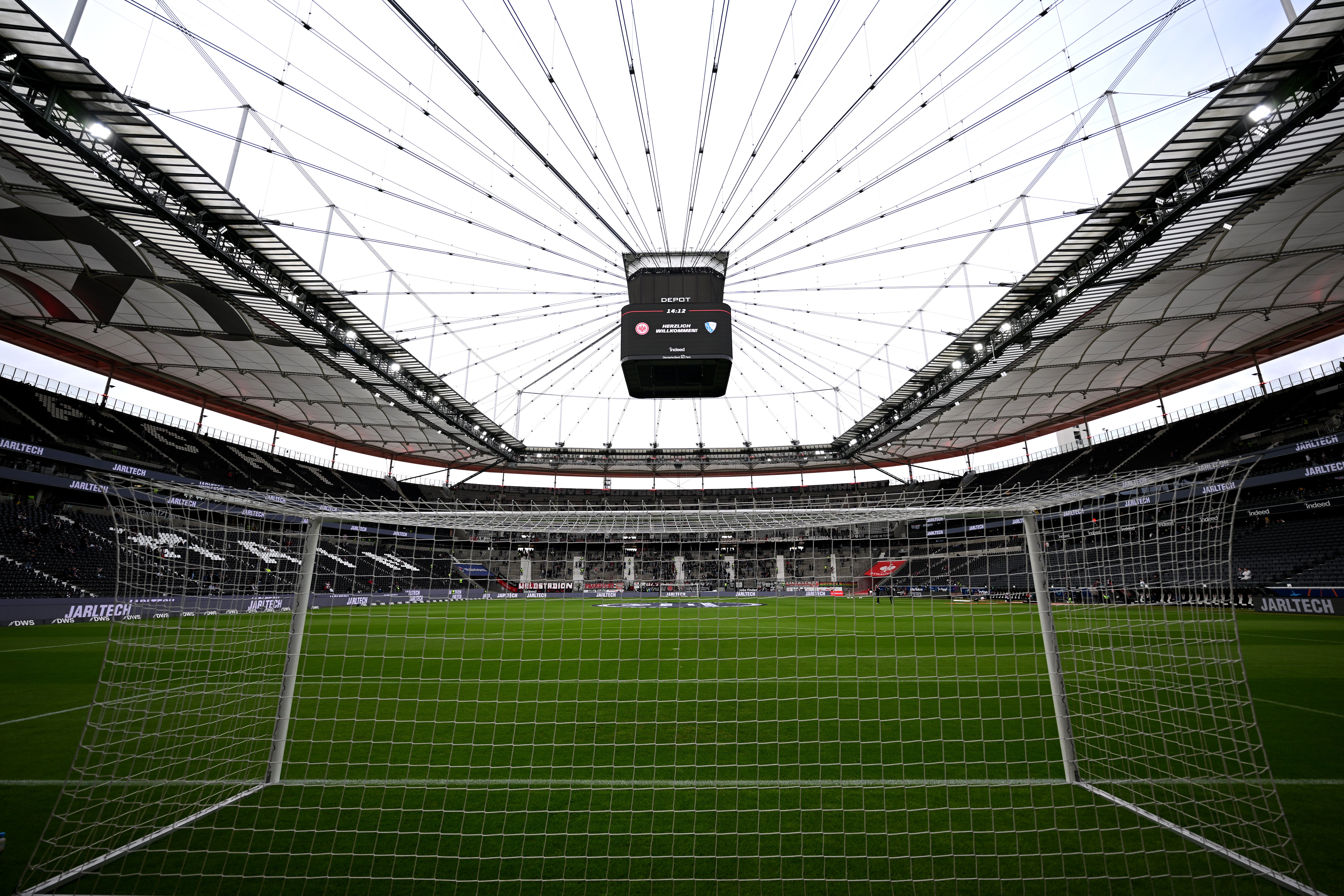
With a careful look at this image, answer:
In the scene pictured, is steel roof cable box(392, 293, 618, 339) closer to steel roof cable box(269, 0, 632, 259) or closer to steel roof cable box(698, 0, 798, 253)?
steel roof cable box(269, 0, 632, 259)

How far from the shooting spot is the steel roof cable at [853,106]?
9141 mm

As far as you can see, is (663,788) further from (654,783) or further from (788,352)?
(788,352)

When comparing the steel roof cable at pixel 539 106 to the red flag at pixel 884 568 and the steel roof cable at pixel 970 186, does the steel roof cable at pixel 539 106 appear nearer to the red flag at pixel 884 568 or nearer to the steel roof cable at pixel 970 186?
the steel roof cable at pixel 970 186

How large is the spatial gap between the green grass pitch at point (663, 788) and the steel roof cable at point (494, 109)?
29.2 feet

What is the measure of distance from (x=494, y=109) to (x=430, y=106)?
2.06m

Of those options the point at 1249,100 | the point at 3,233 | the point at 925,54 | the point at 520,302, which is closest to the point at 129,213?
the point at 3,233

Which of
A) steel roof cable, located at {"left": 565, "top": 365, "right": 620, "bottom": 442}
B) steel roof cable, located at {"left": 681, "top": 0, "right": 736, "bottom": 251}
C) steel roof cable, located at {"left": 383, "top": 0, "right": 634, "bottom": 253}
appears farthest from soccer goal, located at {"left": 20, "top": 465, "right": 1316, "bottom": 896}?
steel roof cable, located at {"left": 565, "top": 365, "right": 620, "bottom": 442}

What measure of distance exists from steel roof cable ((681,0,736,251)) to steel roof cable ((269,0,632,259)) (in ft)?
8.87

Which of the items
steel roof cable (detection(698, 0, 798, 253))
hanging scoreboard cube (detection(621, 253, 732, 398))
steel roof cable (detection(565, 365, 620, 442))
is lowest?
hanging scoreboard cube (detection(621, 253, 732, 398))

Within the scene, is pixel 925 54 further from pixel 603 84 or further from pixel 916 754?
pixel 916 754

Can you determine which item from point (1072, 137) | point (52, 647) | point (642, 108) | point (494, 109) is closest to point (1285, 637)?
point (1072, 137)

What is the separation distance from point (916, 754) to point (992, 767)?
809mm

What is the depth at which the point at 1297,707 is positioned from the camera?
8914mm

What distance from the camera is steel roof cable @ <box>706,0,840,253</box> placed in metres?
9.19
